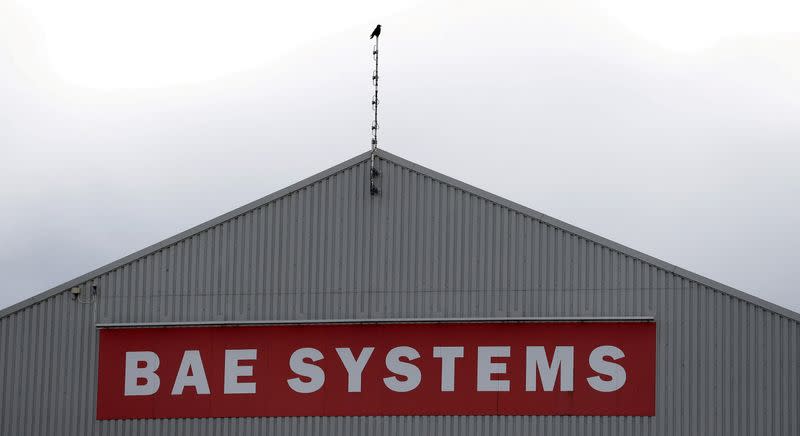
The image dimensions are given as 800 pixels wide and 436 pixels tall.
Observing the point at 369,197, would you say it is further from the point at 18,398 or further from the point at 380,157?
the point at 18,398

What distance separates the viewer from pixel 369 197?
4056 cm

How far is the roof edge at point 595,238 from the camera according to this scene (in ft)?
128

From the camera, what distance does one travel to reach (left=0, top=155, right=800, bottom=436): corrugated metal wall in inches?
1534

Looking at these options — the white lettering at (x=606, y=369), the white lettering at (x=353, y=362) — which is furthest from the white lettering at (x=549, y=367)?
the white lettering at (x=353, y=362)

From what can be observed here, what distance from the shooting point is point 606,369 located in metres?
39.5

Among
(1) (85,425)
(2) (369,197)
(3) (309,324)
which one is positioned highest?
(2) (369,197)

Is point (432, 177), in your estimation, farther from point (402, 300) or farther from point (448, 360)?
point (448, 360)

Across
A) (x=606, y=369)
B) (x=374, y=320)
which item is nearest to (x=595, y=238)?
(x=606, y=369)

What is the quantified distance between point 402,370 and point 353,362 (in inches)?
55.0

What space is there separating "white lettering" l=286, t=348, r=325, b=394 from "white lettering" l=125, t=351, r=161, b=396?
3.82m

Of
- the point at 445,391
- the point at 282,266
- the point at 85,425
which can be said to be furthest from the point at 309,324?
the point at 85,425

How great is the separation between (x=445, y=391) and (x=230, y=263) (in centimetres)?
709

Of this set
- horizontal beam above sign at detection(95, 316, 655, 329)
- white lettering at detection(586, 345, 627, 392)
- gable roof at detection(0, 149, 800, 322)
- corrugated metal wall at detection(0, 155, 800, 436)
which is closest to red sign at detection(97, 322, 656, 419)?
white lettering at detection(586, 345, 627, 392)

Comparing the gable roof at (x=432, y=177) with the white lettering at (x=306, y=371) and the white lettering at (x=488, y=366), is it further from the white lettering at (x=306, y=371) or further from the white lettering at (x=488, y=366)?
the white lettering at (x=306, y=371)
